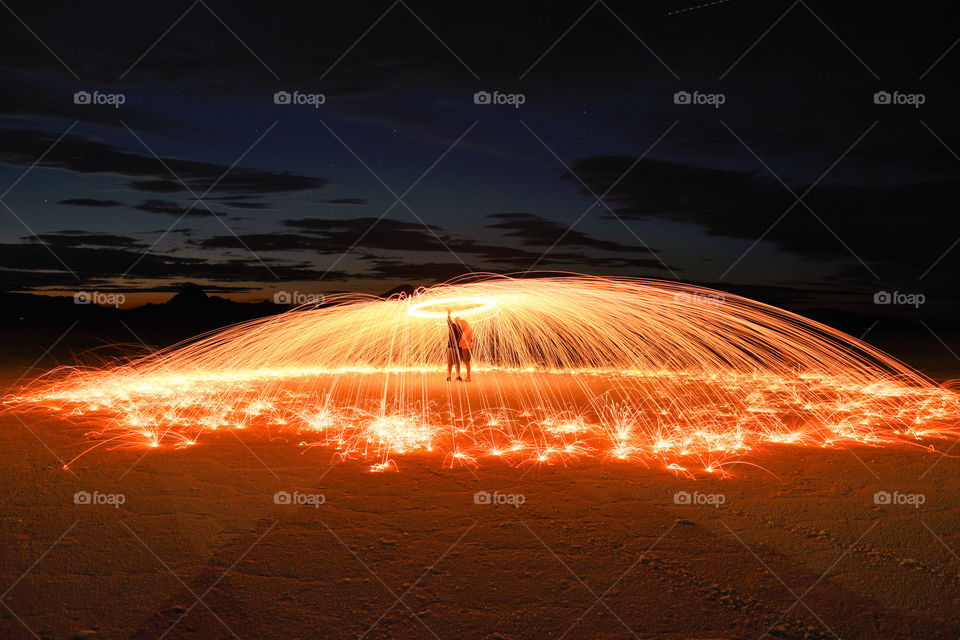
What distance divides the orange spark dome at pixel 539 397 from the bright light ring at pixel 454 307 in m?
0.06

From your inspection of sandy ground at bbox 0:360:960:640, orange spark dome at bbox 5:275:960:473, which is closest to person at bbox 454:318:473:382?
orange spark dome at bbox 5:275:960:473

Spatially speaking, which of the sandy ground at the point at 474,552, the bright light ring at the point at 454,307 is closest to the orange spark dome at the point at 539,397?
the bright light ring at the point at 454,307

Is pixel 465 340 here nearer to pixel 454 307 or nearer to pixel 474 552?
pixel 454 307

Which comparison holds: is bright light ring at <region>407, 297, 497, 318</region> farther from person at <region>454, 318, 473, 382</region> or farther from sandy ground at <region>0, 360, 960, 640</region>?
sandy ground at <region>0, 360, 960, 640</region>

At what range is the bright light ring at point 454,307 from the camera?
464 inches

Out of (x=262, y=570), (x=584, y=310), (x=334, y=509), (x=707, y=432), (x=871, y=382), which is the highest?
(x=584, y=310)

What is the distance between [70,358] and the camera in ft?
68.5

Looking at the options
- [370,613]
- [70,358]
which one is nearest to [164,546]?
[370,613]

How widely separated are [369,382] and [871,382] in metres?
12.6

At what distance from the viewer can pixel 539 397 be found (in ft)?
41.9

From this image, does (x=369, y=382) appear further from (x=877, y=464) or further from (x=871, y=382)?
(x=871, y=382)

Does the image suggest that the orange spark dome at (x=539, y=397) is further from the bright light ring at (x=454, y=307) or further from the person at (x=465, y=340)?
the person at (x=465, y=340)

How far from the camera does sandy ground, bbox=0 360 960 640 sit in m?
3.85

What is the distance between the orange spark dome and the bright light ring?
0.06m
